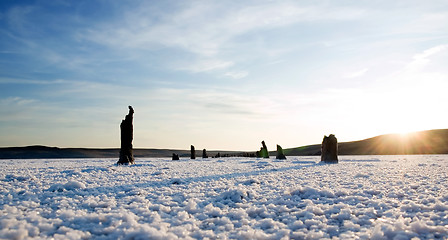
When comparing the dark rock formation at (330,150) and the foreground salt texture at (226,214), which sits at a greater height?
the dark rock formation at (330,150)

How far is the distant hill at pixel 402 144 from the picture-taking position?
8020 centimetres

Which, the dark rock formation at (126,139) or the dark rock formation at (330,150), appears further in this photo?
the dark rock formation at (330,150)

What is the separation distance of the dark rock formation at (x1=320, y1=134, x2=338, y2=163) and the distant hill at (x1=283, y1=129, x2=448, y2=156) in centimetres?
6374

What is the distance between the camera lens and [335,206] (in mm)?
6879

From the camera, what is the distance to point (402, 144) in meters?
88.9

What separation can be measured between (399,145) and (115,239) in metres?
100

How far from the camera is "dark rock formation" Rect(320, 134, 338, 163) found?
26703 millimetres

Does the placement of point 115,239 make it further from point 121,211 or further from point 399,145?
point 399,145

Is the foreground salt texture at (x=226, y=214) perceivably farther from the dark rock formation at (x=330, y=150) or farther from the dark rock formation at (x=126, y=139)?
the dark rock formation at (x=330, y=150)

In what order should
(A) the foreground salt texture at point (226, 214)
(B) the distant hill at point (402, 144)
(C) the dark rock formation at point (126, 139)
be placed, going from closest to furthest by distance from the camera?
(A) the foreground salt texture at point (226, 214) → (C) the dark rock formation at point (126, 139) → (B) the distant hill at point (402, 144)

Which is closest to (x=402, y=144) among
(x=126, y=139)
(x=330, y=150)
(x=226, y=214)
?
(x=330, y=150)

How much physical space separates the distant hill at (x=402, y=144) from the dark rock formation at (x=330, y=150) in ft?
209

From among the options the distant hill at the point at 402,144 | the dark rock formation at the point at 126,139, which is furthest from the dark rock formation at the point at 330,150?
the distant hill at the point at 402,144

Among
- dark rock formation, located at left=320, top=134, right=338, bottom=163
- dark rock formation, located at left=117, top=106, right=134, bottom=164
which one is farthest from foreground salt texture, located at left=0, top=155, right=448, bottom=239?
dark rock formation, located at left=320, top=134, right=338, bottom=163
